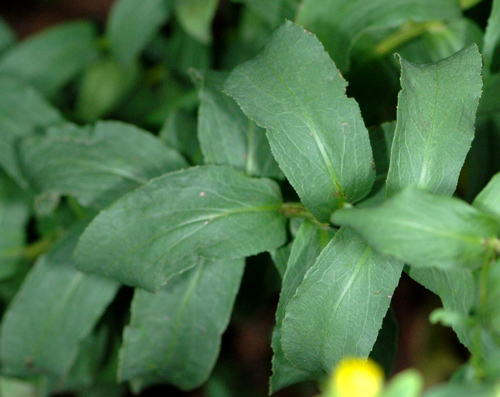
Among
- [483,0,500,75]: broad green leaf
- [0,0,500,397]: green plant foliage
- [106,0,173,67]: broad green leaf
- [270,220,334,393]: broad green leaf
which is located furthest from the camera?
[106,0,173,67]: broad green leaf

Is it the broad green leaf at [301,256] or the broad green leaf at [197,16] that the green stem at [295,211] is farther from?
the broad green leaf at [197,16]

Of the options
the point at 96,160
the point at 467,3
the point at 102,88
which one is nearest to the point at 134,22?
the point at 102,88

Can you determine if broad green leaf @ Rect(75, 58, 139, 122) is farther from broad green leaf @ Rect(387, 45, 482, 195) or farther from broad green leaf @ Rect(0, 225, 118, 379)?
broad green leaf @ Rect(387, 45, 482, 195)

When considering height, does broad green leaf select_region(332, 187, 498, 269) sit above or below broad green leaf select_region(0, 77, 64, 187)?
above

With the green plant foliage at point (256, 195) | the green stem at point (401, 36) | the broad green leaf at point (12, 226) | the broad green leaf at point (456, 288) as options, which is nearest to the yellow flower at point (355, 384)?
the green plant foliage at point (256, 195)

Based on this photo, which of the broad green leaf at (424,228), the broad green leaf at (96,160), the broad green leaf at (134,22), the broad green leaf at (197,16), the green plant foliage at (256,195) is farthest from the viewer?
the broad green leaf at (134,22)

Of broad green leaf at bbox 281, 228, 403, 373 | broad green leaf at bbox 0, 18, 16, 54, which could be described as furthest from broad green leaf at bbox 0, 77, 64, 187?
broad green leaf at bbox 281, 228, 403, 373
